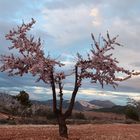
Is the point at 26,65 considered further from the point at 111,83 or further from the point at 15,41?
the point at 111,83

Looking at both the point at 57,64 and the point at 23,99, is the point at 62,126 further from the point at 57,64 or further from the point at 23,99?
the point at 23,99

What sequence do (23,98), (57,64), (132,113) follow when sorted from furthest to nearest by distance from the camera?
(132,113)
(23,98)
(57,64)

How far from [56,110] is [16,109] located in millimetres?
31558

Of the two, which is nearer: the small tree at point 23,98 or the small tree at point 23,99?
the small tree at point 23,99

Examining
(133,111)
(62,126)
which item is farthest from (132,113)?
(62,126)

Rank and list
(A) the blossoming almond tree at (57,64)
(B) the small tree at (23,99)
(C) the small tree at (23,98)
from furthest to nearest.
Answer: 1. (C) the small tree at (23,98)
2. (B) the small tree at (23,99)
3. (A) the blossoming almond tree at (57,64)

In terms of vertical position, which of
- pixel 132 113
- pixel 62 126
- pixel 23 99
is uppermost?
pixel 23 99

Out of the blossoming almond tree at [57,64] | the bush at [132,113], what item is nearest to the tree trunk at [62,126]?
the blossoming almond tree at [57,64]

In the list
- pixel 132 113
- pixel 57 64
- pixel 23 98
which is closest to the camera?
pixel 57 64

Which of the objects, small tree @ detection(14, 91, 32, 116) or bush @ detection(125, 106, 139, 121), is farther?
bush @ detection(125, 106, 139, 121)

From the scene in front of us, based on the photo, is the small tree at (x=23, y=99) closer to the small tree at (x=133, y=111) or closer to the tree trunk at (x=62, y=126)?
the small tree at (x=133, y=111)

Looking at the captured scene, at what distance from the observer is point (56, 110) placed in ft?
84.5

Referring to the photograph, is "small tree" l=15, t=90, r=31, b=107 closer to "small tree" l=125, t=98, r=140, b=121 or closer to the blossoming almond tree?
"small tree" l=125, t=98, r=140, b=121

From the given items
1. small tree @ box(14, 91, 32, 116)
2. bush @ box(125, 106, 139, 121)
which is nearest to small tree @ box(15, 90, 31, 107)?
small tree @ box(14, 91, 32, 116)
